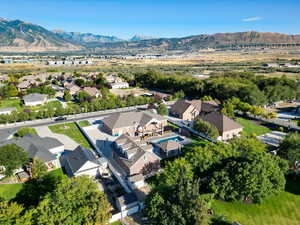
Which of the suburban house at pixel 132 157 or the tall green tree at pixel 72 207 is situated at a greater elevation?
the tall green tree at pixel 72 207

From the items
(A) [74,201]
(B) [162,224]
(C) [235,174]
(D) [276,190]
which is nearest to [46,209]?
(A) [74,201]

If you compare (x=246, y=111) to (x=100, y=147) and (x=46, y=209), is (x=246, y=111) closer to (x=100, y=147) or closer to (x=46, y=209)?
(x=100, y=147)

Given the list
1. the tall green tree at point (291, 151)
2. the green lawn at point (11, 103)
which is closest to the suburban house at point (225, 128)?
the tall green tree at point (291, 151)

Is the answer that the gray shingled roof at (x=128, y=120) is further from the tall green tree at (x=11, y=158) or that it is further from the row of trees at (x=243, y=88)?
the row of trees at (x=243, y=88)

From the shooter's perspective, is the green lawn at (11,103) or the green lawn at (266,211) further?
the green lawn at (11,103)

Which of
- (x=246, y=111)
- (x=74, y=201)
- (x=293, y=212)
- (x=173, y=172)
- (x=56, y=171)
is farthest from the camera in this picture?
(x=246, y=111)
